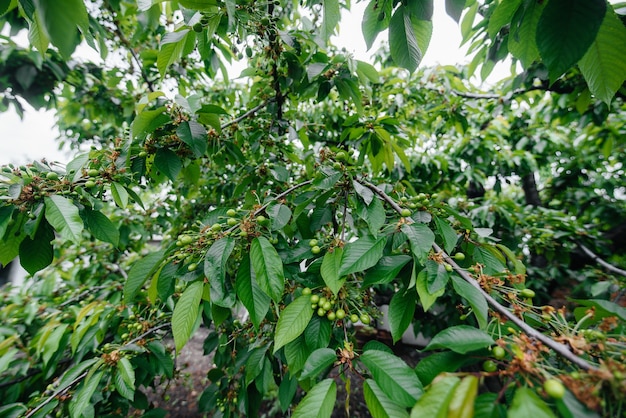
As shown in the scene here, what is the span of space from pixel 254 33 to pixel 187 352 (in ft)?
19.7

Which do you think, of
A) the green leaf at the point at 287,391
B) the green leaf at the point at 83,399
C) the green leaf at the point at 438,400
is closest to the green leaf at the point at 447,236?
the green leaf at the point at 438,400

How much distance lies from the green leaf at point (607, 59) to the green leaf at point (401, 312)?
931 millimetres

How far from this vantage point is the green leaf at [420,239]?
2.85 feet

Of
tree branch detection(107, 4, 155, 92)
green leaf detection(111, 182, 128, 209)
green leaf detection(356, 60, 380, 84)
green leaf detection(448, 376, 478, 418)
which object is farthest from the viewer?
tree branch detection(107, 4, 155, 92)

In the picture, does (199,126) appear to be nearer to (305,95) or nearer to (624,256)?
(305,95)

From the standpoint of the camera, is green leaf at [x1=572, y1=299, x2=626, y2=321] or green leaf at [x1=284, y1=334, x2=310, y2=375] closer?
green leaf at [x1=572, y1=299, x2=626, y2=321]

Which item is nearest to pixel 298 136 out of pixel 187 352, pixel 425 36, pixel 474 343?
pixel 425 36

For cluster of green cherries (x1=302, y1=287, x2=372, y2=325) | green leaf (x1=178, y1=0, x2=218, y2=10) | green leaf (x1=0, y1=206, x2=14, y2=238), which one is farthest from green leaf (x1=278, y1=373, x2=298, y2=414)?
green leaf (x1=178, y1=0, x2=218, y2=10)

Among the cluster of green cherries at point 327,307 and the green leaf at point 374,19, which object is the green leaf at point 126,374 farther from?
the green leaf at point 374,19

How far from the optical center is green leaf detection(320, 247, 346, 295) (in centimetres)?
92

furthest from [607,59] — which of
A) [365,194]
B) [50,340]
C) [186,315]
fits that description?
[50,340]

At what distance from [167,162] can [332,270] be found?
3.31ft

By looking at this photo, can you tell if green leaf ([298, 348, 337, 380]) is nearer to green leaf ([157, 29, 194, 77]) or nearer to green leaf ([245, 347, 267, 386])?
green leaf ([245, 347, 267, 386])

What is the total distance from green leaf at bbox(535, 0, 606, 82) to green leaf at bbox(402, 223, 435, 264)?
59 centimetres
